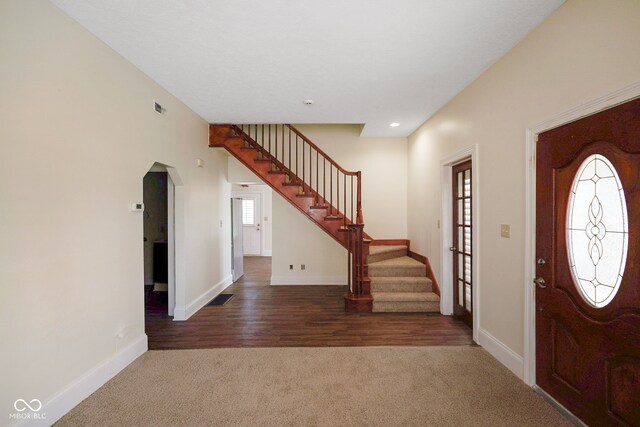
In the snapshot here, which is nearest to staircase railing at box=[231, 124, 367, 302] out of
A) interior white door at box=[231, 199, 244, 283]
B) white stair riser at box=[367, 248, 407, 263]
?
white stair riser at box=[367, 248, 407, 263]

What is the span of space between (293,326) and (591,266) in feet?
9.85

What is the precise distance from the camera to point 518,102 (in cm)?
238

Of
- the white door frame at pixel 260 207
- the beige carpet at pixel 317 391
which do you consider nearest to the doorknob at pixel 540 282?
the beige carpet at pixel 317 391

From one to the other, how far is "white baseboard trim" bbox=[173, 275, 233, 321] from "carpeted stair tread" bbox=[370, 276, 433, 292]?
8.89ft

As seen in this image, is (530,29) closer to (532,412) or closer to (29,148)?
(532,412)

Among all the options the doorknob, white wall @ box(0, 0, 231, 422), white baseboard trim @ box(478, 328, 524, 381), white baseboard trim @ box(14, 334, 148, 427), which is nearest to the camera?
white wall @ box(0, 0, 231, 422)

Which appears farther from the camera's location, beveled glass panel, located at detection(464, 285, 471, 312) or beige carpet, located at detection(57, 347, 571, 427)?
beveled glass panel, located at detection(464, 285, 471, 312)

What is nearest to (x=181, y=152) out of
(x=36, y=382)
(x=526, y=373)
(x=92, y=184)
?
(x=92, y=184)

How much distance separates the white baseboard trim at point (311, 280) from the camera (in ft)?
18.1

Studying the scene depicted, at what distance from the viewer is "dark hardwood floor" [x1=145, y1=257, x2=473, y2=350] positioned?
3.13m

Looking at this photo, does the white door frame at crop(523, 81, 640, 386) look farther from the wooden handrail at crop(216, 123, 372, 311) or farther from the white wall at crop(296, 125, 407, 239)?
the white wall at crop(296, 125, 407, 239)

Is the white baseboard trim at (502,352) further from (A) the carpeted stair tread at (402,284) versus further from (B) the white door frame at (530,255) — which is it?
(A) the carpeted stair tread at (402,284)

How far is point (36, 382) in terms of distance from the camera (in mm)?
1781

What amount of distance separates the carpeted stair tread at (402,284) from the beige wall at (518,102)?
1292 mm
